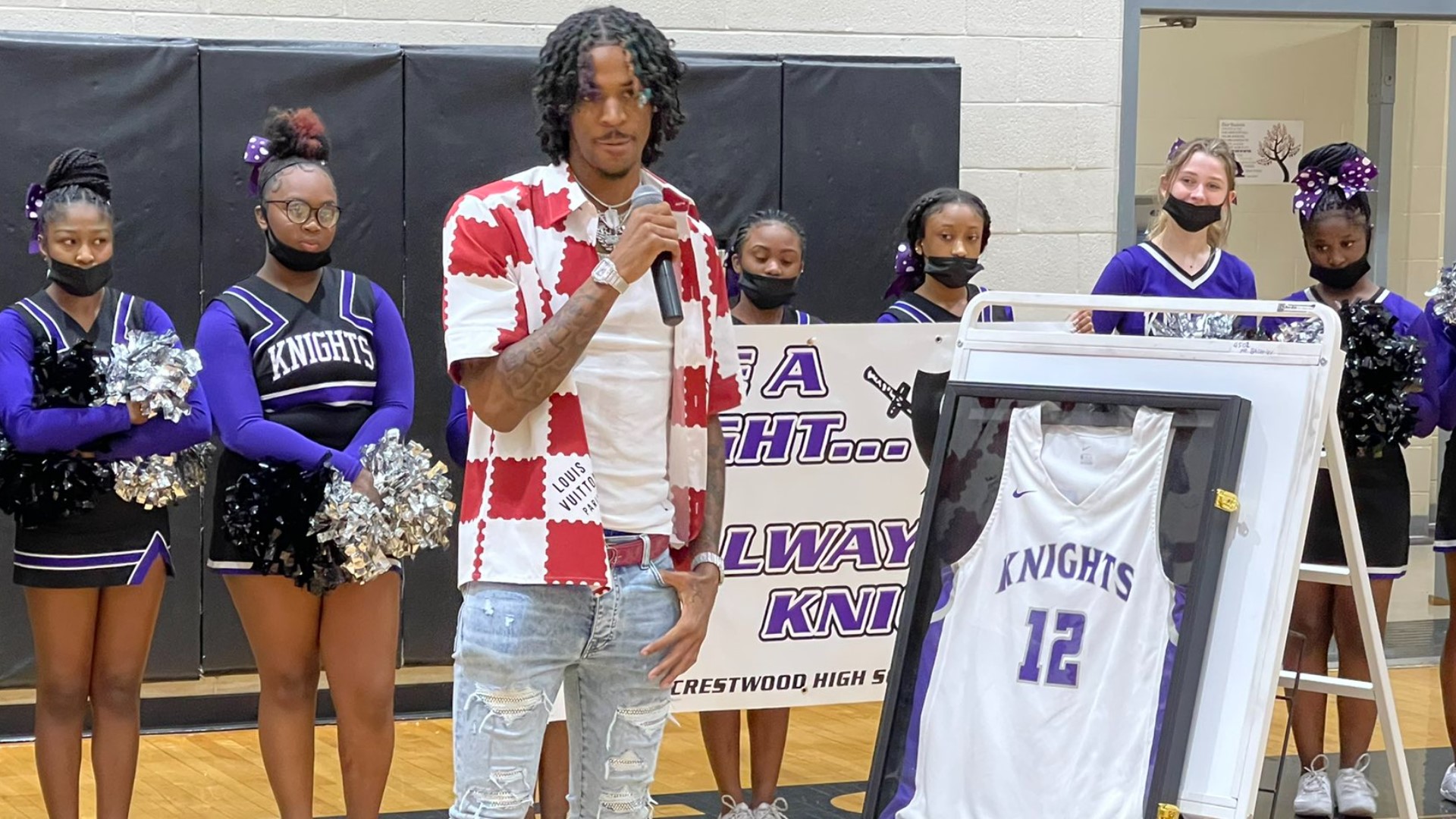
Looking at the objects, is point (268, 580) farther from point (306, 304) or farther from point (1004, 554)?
point (1004, 554)

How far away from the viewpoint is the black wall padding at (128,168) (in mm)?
5434

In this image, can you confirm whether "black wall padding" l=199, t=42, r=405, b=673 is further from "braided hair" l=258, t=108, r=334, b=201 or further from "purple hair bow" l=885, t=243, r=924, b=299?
"purple hair bow" l=885, t=243, r=924, b=299

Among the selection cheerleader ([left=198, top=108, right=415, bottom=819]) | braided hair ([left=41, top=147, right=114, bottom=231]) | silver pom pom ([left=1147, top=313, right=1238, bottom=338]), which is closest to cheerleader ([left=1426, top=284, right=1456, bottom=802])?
silver pom pom ([left=1147, top=313, right=1238, bottom=338])

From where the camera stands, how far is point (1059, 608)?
3084 mm

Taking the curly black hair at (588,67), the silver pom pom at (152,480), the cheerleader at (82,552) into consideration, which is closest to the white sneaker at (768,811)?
the cheerleader at (82,552)

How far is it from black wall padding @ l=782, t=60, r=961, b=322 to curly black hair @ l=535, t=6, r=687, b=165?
3.70m

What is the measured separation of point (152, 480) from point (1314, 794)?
3.10 metres

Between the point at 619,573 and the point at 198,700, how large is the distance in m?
3.85

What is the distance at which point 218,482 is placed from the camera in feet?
12.8

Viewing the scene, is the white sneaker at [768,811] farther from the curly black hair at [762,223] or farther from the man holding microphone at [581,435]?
the man holding microphone at [581,435]

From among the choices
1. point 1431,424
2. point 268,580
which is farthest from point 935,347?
point 268,580

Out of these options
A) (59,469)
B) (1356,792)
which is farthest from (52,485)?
(1356,792)

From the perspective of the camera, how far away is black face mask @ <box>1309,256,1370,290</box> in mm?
4531

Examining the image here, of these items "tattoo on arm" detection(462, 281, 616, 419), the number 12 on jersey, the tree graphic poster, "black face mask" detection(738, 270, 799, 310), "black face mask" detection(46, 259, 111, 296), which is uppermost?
the tree graphic poster
